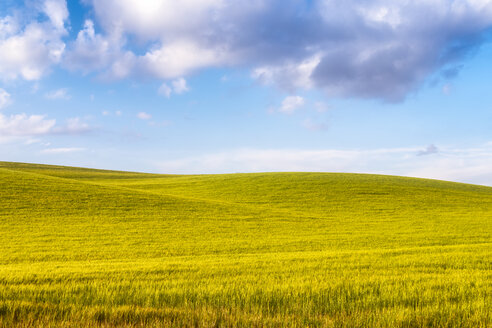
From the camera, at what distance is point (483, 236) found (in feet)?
66.5

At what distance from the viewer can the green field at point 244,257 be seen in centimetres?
510

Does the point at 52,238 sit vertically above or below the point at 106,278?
below

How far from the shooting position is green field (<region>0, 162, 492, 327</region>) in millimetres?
5102

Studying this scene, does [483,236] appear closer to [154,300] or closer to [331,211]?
[331,211]

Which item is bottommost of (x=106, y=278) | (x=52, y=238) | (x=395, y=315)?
(x=52, y=238)

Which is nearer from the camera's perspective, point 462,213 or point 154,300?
point 154,300

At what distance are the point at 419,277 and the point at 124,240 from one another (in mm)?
14335

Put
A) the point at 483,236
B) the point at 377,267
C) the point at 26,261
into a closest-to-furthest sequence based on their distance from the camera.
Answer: the point at 377,267 → the point at 26,261 → the point at 483,236

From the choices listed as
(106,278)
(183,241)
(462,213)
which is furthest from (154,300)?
(462,213)

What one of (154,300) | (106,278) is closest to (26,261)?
(106,278)

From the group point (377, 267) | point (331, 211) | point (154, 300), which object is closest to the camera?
point (154, 300)

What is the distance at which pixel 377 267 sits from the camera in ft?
31.4

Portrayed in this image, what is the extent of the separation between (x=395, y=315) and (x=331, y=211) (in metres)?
27.7

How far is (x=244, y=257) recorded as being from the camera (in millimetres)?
12562
